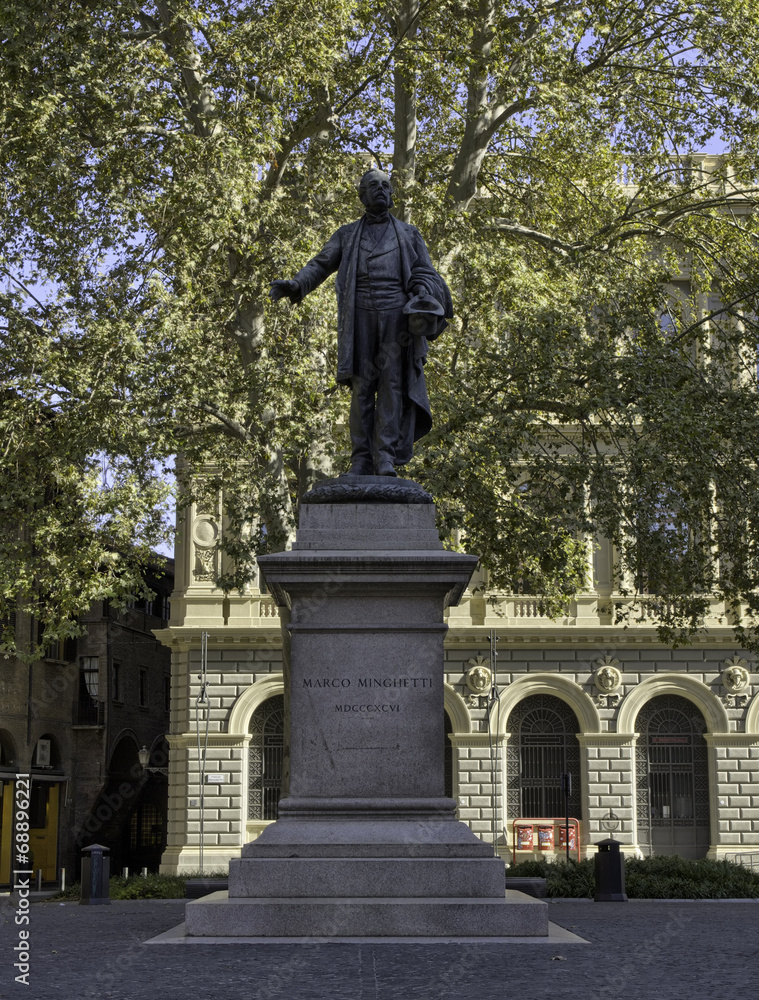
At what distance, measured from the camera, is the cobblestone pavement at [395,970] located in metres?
6.27

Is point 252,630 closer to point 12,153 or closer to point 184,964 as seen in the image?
point 12,153

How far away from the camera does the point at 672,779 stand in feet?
111

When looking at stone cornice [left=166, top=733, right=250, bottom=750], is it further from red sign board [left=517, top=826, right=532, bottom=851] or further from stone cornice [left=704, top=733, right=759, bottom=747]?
stone cornice [left=704, top=733, right=759, bottom=747]

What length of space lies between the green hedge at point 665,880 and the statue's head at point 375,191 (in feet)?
37.6

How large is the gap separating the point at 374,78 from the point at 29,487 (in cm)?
869

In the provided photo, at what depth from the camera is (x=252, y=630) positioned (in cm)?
3366

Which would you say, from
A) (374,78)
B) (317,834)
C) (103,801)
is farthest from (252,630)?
(317,834)

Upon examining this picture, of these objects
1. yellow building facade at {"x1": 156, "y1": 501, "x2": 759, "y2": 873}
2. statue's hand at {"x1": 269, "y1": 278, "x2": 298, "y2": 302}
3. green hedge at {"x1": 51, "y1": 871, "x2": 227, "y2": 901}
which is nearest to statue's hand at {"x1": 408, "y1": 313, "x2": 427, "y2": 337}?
statue's hand at {"x1": 269, "y1": 278, "x2": 298, "y2": 302}

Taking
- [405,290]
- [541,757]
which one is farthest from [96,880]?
[541,757]

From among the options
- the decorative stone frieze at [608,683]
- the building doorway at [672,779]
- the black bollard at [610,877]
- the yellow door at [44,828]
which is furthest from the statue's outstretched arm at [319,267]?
the yellow door at [44,828]

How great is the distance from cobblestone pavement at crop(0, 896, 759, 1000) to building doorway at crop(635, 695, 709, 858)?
25.3 meters

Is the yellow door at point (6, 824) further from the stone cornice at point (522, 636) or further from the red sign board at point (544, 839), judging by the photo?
the red sign board at point (544, 839)

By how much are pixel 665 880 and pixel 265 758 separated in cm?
1615

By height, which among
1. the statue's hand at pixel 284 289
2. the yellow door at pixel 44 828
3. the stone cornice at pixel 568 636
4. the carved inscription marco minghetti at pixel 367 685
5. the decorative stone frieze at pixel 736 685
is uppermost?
the statue's hand at pixel 284 289
